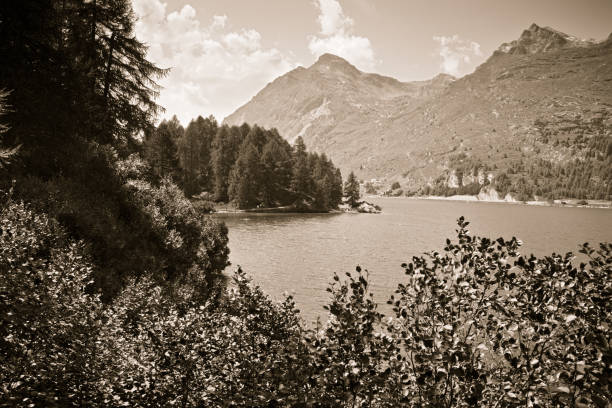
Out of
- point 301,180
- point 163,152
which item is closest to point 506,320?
point 163,152

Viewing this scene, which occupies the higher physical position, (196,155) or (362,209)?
(196,155)

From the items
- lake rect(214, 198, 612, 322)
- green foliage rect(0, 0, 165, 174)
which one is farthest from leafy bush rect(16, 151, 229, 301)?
lake rect(214, 198, 612, 322)

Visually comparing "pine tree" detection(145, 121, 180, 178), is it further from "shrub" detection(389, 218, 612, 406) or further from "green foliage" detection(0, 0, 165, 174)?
"shrub" detection(389, 218, 612, 406)

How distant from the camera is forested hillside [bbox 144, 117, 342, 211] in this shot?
100m

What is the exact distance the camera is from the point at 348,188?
124062 mm

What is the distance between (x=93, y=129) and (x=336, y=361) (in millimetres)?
23836

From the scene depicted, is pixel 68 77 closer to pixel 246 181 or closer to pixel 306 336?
pixel 306 336

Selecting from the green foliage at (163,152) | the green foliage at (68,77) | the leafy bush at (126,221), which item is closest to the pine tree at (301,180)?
the green foliage at (163,152)

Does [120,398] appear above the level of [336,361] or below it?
below

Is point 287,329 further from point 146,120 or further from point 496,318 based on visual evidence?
point 146,120

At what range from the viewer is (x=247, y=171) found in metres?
98.8

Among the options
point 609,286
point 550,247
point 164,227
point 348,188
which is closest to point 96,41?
point 164,227

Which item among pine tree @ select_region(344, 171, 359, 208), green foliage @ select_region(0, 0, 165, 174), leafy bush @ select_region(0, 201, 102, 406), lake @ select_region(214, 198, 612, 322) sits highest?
green foliage @ select_region(0, 0, 165, 174)

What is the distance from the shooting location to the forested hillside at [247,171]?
329ft
